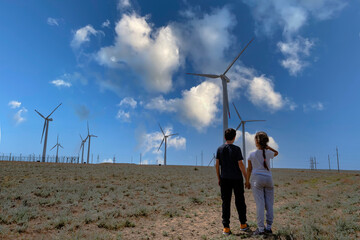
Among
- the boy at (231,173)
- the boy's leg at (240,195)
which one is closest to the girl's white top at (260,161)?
the boy at (231,173)

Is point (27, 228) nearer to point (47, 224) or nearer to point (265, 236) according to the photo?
point (47, 224)

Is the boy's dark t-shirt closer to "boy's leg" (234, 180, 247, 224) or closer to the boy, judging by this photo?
the boy

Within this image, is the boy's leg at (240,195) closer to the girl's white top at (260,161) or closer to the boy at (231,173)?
the boy at (231,173)

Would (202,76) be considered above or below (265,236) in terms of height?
above

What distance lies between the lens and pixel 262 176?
18.4ft

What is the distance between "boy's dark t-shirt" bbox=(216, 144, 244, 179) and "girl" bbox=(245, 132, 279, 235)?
0.38 meters

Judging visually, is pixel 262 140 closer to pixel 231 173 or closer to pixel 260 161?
pixel 260 161

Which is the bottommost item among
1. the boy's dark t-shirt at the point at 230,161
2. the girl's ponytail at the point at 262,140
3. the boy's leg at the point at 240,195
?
the boy's leg at the point at 240,195

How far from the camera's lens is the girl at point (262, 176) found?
5637 millimetres

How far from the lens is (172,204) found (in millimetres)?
12227

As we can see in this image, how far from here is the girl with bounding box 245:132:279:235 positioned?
18.5 feet

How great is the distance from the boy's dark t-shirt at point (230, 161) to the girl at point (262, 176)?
0.38 m

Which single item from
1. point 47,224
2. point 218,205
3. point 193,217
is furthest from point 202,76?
point 47,224

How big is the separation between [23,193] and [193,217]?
1004cm
